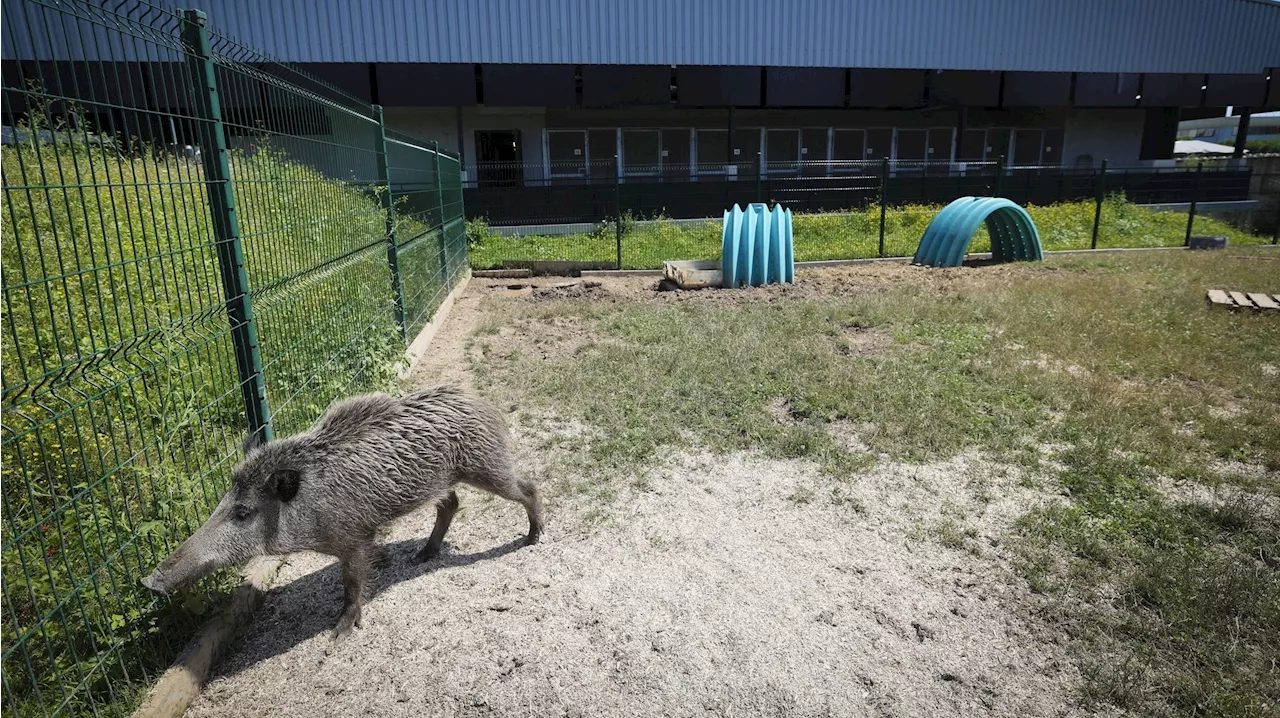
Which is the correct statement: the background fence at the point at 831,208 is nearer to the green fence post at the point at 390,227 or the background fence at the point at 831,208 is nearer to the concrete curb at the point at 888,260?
the concrete curb at the point at 888,260

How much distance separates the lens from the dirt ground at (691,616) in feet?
9.27

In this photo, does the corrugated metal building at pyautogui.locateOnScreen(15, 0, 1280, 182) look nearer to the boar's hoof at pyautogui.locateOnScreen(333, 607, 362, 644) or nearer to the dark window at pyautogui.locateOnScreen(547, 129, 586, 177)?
the dark window at pyautogui.locateOnScreen(547, 129, 586, 177)

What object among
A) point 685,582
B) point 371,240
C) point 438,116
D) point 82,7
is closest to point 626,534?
point 685,582

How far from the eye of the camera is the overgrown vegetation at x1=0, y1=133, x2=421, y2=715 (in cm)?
247

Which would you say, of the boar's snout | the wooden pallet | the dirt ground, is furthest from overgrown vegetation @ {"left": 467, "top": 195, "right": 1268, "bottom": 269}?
the boar's snout

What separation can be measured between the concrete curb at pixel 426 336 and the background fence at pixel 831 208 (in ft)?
11.0

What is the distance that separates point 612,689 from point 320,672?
1277 millimetres

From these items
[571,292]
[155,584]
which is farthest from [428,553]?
[571,292]

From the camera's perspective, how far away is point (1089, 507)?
4102 mm

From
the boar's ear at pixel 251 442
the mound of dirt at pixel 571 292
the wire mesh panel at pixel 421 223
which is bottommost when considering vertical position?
the mound of dirt at pixel 571 292

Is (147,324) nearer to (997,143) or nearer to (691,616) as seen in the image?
(691,616)

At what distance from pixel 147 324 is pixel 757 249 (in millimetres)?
9736

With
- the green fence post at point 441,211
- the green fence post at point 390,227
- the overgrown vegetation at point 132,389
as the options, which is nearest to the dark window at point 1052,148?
the green fence post at point 441,211

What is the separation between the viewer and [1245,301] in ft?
29.3
